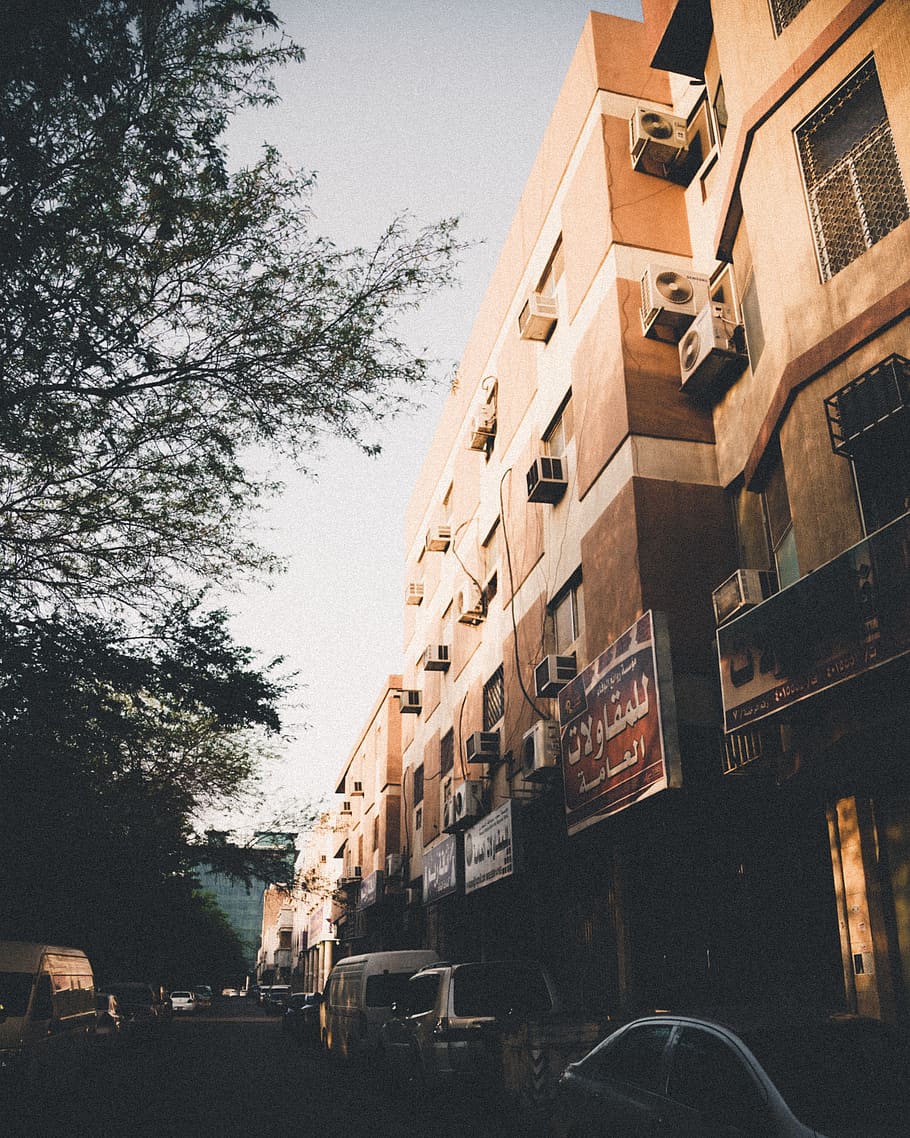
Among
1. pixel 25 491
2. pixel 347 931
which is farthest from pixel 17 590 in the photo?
pixel 347 931

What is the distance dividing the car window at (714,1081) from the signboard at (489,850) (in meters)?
9.48

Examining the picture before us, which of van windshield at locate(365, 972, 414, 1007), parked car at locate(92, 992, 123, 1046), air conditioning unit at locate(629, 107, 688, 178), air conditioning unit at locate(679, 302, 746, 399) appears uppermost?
air conditioning unit at locate(629, 107, 688, 178)

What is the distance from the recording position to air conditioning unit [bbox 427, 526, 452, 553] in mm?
23688

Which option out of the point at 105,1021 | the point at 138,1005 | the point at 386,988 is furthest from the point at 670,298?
the point at 138,1005

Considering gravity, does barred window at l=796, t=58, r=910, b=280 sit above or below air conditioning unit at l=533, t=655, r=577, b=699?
above

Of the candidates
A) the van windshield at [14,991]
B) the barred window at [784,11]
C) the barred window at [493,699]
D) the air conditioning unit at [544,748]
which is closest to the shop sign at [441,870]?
the barred window at [493,699]

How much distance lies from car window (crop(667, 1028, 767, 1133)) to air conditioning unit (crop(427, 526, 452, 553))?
19.3m

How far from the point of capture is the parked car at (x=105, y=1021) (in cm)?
1419

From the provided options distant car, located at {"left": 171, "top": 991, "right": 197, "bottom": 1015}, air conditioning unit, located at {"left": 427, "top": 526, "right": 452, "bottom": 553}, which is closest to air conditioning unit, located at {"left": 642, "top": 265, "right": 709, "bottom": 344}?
air conditioning unit, located at {"left": 427, "top": 526, "right": 452, "bottom": 553}

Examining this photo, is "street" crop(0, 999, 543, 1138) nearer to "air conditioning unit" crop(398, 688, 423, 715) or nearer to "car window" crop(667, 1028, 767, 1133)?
"car window" crop(667, 1028, 767, 1133)

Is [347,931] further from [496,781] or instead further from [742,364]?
[742,364]

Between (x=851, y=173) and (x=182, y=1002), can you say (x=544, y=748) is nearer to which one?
(x=851, y=173)

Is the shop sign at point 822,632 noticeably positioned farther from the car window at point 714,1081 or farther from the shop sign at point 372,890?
the shop sign at point 372,890

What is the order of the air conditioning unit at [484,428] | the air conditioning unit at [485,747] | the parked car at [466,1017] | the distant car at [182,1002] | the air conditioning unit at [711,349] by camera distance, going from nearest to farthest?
the parked car at [466,1017]
the air conditioning unit at [711,349]
the air conditioning unit at [485,747]
the air conditioning unit at [484,428]
the distant car at [182,1002]
